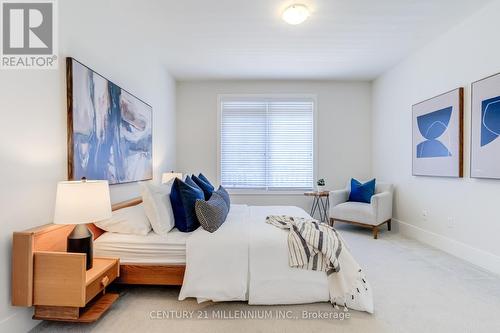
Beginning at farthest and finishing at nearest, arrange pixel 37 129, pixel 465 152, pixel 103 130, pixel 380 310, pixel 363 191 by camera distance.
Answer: pixel 363 191 < pixel 465 152 < pixel 103 130 < pixel 380 310 < pixel 37 129

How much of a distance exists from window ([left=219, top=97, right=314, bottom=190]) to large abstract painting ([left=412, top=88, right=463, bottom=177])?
180cm

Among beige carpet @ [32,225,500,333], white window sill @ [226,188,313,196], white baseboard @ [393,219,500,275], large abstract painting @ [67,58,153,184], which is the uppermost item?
large abstract painting @ [67,58,153,184]

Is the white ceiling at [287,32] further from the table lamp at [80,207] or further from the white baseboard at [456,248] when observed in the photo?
the white baseboard at [456,248]

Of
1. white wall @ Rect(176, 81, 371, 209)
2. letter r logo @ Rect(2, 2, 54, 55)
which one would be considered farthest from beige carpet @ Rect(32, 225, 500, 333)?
white wall @ Rect(176, 81, 371, 209)

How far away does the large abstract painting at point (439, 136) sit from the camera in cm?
304

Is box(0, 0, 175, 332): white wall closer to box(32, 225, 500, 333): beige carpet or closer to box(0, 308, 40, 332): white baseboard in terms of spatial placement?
box(0, 308, 40, 332): white baseboard

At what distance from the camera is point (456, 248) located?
3.06 m

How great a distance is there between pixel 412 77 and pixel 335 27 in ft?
5.60

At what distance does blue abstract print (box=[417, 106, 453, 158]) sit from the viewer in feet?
10.6

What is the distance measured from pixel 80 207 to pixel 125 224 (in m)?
0.56

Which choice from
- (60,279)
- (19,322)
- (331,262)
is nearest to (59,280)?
(60,279)

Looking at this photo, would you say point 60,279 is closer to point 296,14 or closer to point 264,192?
point 296,14

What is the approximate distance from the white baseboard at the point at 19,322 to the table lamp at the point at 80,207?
0.42m

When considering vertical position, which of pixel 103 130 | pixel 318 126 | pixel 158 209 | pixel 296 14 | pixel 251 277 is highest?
pixel 296 14
